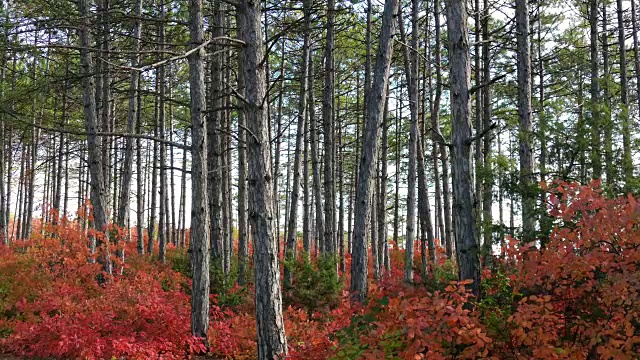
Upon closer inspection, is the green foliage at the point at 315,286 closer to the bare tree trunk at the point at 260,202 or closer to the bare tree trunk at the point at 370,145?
the bare tree trunk at the point at 370,145

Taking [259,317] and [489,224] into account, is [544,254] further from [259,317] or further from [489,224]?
[259,317]

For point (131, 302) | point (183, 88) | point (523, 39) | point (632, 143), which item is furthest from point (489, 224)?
point (183, 88)

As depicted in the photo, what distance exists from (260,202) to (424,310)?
2.45m

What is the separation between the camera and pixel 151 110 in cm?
2233

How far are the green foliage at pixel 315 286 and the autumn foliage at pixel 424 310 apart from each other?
3.56ft

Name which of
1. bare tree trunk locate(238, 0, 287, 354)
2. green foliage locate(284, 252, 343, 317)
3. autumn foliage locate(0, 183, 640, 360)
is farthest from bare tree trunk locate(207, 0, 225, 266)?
bare tree trunk locate(238, 0, 287, 354)

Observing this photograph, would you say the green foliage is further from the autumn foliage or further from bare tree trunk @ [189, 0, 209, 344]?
bare tree trunk @ [189, 0, 209, 344]

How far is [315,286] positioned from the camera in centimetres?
1191

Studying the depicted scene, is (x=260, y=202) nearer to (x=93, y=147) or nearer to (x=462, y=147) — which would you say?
(x=462, y=147)

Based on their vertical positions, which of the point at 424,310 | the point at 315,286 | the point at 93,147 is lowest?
→ the point at 315,286

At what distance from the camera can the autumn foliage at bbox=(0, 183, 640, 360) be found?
3.68m

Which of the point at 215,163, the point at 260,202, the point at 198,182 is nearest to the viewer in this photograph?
the point at 260,202

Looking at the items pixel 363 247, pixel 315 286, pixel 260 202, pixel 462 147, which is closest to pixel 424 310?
pixel 462 147

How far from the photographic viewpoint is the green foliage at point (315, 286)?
11.6 meters
